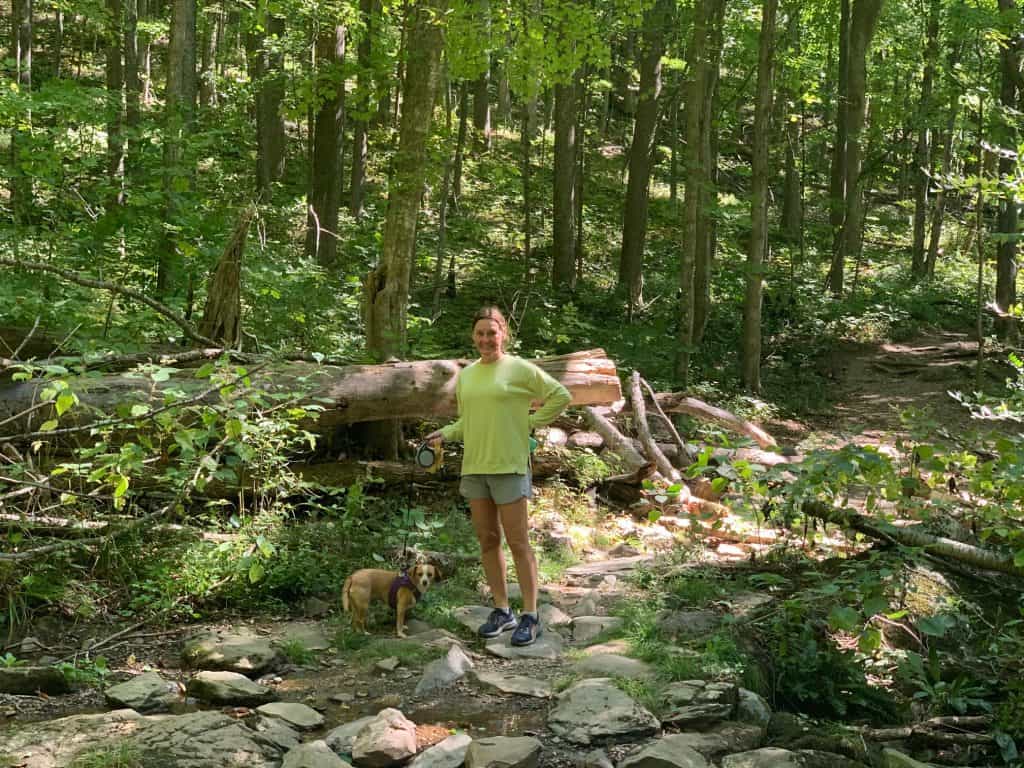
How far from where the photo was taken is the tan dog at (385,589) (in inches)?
241

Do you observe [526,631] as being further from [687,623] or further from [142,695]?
[142,695]

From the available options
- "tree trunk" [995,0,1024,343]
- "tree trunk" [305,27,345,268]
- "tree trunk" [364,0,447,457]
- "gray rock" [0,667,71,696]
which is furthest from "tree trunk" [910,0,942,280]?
"gray rock" [0,667,71,696]

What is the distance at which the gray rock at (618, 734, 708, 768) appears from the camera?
4125 millimetres

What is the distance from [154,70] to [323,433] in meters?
27.9

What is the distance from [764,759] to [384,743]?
1.79m

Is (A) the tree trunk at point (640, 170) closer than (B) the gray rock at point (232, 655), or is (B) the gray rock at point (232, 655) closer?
(B) the gray rock at point (232, 655)

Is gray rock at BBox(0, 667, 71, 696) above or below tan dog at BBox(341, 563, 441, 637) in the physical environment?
below

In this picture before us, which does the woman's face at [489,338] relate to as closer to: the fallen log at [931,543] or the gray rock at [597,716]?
the gray rock at [597,716]

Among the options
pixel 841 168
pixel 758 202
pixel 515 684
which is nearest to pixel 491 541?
pixel 515 684

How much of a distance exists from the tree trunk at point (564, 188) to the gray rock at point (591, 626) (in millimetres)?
14795

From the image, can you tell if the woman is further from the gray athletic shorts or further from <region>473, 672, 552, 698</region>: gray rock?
<region>473, 672, 552, 698</region>: gray rock

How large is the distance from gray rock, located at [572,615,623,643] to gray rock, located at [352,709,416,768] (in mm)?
1909

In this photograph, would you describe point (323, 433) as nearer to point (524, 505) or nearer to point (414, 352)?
point (414, 352)

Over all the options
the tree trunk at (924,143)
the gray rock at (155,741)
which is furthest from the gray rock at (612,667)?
the tree trunk at (924,143)
